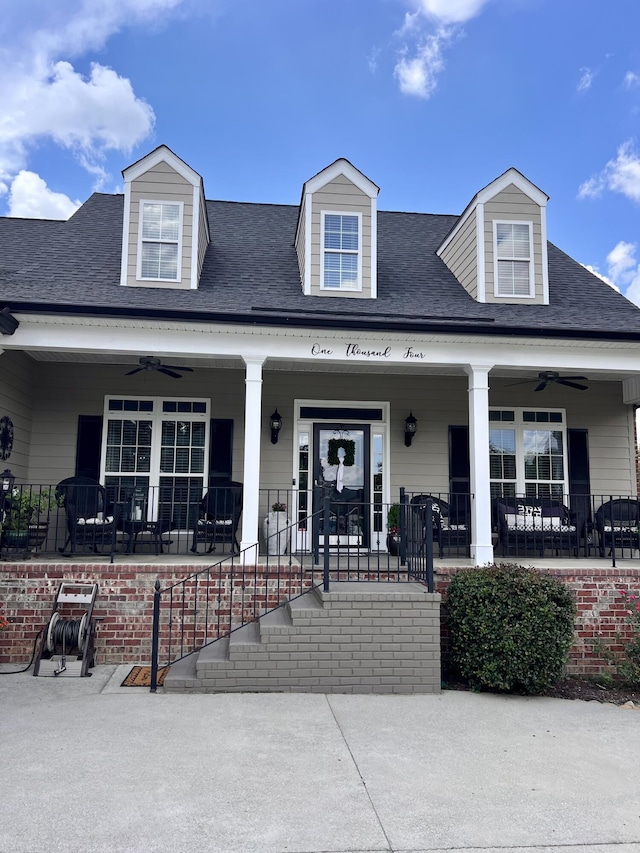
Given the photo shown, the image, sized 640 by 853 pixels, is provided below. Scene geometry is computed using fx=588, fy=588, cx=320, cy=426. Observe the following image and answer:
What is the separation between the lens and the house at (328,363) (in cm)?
738

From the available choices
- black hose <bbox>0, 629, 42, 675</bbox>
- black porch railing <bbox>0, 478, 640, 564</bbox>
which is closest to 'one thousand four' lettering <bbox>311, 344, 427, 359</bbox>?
black porch railing <bbox>0, 478, 640, 564</bbox>

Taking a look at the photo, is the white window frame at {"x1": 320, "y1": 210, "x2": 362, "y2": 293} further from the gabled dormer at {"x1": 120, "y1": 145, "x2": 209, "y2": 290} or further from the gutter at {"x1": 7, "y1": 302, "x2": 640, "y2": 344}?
the gabled dormer at {"x1": 120, "y1": 145, "x2": 209, "y2": 290}

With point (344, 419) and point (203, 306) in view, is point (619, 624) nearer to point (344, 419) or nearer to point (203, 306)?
point (344, 419)

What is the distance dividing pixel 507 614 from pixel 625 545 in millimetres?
3313

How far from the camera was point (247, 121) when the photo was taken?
611 inches

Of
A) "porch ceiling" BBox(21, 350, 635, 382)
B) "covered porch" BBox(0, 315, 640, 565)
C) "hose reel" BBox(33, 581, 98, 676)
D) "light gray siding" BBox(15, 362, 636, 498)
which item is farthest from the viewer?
"light gray siding" BBox(15, 362, 636, 498)

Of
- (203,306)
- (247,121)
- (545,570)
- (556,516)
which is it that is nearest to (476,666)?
(545,570)

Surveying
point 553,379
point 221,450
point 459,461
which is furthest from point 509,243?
point 221,450

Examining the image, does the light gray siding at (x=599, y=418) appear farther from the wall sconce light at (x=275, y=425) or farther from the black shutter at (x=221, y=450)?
the black shutter at (x=221, y=450)

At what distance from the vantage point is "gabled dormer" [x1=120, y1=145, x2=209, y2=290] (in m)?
8.27

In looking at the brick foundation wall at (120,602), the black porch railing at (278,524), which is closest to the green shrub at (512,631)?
the black porch railing at (278,524)

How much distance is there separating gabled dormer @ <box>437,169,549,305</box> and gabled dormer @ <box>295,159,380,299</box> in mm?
1585

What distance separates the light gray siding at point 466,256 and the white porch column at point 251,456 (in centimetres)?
379

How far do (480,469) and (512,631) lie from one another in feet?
7.26
